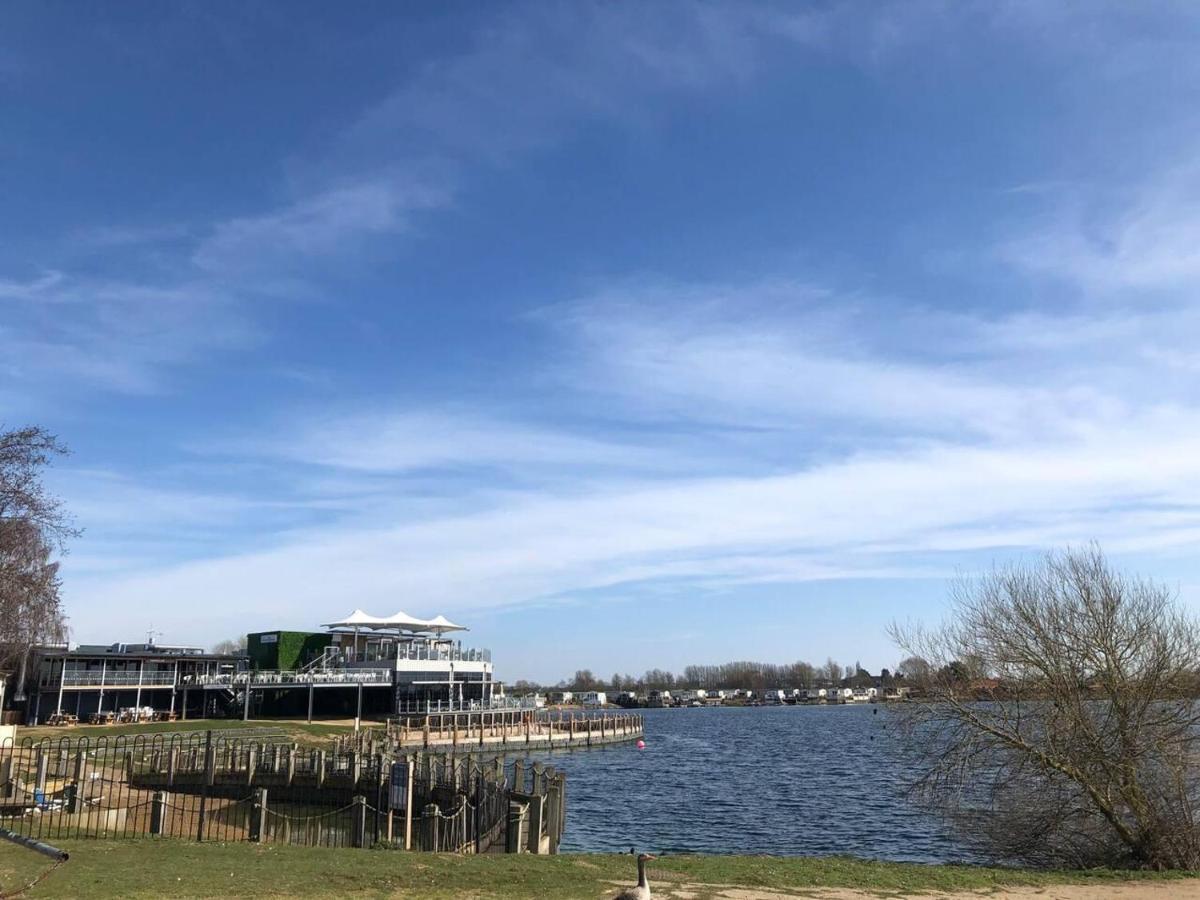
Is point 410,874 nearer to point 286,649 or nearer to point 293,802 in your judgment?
point 293,802

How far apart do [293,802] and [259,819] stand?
11.4 m

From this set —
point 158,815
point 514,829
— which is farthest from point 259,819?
point 514,829

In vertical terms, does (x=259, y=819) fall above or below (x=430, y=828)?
above

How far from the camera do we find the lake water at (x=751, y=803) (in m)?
32.1

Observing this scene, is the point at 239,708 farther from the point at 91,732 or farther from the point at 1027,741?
the point at 1027,741

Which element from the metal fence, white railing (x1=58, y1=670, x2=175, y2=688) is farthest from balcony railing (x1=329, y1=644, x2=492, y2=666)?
the metal fence

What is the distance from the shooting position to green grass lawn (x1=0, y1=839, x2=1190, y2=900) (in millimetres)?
14844

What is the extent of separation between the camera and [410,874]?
16.8m

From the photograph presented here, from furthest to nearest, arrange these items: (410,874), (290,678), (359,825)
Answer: (290,678) → (359,825) → (410,874)

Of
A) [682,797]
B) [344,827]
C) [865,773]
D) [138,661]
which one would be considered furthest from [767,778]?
[138,661]

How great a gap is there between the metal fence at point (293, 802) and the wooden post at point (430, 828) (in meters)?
0.03

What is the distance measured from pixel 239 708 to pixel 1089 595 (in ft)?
239

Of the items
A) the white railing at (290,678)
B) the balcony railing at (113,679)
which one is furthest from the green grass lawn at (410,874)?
the balcony railing at (113,679)

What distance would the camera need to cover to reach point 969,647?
24.9m
